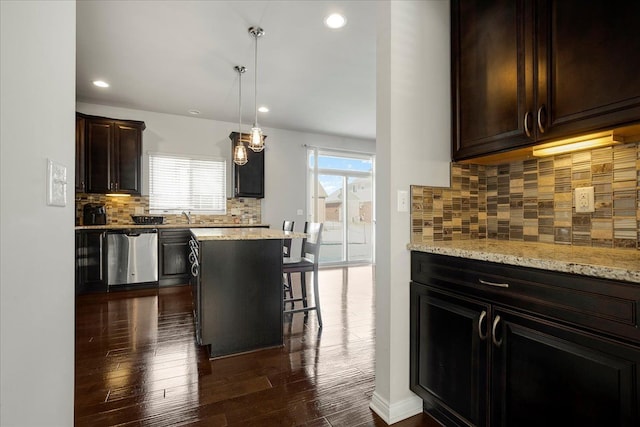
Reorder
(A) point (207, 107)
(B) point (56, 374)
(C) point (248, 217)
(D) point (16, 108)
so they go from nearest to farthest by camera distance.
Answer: (D) point (16, 108) → (B) point (56, 374) → (A) point (207, 107) → (C) point (248, 217)

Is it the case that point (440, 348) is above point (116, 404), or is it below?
above

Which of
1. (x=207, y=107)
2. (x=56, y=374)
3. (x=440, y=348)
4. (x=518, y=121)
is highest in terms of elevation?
(x=207, y=107)

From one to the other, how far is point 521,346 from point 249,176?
482 centimetres

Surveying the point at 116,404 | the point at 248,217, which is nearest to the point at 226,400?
the point at 116,404

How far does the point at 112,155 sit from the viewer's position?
4.53 meters

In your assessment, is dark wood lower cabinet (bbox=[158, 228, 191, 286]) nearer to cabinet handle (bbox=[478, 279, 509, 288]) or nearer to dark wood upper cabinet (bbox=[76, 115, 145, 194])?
dark wood upper cabinet (bbox=[76, 115, 145, 194])

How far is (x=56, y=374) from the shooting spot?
2.77 ft

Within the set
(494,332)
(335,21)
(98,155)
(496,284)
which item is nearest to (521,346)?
(494,332)

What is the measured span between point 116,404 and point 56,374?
1192mm

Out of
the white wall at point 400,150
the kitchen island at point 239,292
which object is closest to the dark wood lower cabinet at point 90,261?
the kitchen island at point 239,292

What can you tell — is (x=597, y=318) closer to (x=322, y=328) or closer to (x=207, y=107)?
(x=322, y=328)

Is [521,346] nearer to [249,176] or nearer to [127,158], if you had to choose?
[249,176]

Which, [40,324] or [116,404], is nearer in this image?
[40,324]

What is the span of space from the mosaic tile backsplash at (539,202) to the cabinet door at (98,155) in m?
4.64
